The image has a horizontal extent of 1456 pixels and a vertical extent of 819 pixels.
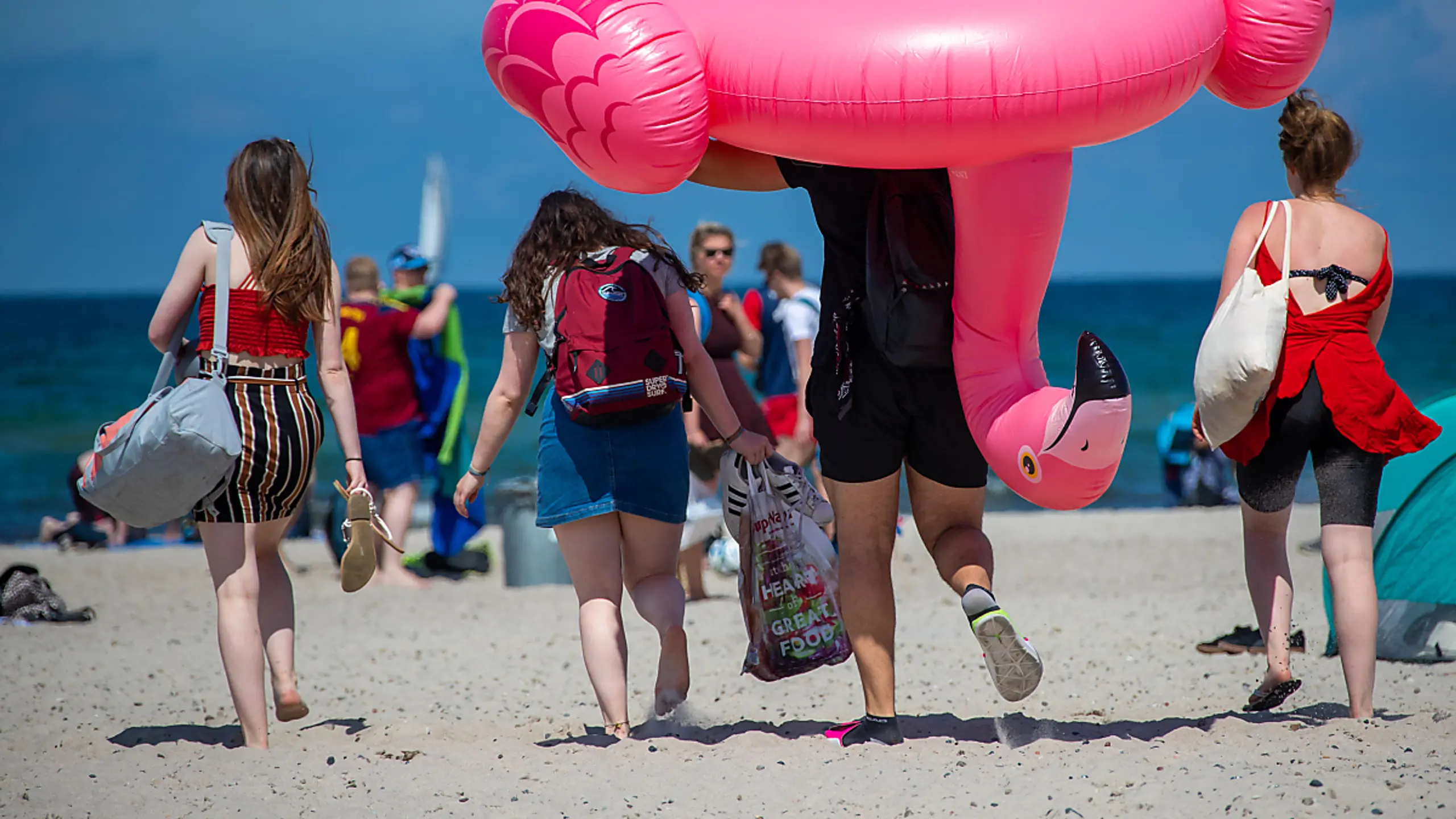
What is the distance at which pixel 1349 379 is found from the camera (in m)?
3.46

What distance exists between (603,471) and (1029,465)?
49.2 inches

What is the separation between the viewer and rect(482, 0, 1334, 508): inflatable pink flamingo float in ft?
9.58

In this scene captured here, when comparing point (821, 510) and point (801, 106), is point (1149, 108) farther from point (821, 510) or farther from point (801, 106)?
point (821, 510)

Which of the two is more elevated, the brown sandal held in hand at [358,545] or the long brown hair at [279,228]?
the long brown hair at [279,228]

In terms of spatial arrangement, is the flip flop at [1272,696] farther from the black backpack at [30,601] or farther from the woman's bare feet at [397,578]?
the black backpack at [30,601]

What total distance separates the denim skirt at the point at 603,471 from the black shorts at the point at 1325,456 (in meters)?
1.75

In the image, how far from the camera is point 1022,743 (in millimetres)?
3404

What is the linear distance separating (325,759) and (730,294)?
3.31 m

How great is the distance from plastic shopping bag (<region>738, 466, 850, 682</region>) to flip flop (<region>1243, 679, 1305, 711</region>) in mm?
1267

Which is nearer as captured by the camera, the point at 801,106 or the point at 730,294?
the point at 801,106

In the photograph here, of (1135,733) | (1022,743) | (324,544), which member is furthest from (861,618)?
(324,544)

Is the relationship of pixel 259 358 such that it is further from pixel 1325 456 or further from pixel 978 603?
pixel 1325 456

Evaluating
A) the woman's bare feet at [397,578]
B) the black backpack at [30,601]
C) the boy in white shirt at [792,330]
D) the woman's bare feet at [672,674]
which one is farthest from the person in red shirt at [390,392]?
the woman's bare feet at [672,674]

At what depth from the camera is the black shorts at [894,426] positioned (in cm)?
333
